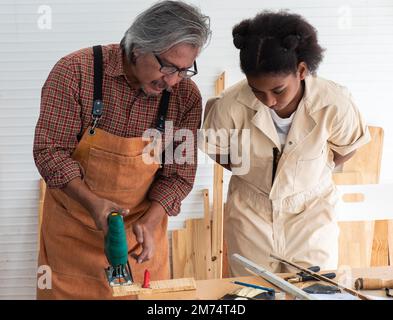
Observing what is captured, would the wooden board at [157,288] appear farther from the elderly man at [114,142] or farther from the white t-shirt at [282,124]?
the white t-shirt at [282,124]

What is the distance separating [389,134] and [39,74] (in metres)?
1.66

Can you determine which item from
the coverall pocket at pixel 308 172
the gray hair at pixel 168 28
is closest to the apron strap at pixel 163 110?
the gray hair at pixel 168 28

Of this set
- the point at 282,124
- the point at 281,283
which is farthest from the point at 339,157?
the point at 281,283

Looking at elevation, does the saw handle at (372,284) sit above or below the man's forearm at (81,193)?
below

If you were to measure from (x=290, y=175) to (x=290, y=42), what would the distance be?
0.45 metres

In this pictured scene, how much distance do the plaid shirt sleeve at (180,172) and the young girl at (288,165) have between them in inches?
2.9

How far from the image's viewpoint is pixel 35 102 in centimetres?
294

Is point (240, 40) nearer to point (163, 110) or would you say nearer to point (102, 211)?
point (163, 110)

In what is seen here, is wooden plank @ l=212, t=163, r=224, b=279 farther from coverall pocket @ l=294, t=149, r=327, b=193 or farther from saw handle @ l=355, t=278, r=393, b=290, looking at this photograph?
saw handle @ l=355, t=278, r=393, b=290

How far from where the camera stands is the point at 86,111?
192cm

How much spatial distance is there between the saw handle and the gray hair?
775 mm

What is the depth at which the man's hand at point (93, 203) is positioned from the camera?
5.87 feet

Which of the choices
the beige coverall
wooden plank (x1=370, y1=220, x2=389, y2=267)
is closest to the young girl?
the beige coverall
